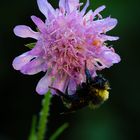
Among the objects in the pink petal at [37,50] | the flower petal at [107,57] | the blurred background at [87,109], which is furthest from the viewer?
the blurred background at [87,109]

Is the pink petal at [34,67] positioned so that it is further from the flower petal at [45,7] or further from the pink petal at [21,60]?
the flower petal at [45,7]

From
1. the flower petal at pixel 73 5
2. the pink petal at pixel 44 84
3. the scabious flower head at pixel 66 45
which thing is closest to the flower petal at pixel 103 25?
the scabious flower head at pixel 66 45

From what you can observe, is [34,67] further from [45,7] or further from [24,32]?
[45,7]

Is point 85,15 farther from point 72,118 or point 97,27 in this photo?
point 72,118

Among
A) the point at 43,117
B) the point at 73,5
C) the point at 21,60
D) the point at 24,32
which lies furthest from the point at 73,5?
the point at 43,117

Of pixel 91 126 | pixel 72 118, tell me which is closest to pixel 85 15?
pixel 91 126

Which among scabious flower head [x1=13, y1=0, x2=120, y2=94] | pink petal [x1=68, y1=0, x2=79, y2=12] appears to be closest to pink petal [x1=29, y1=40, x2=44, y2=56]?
scabious flower head [x1=13, y1=0, x2=120, y2=94]

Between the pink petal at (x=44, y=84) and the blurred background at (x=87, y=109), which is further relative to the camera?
the blurred background at (x=87, y=109)
